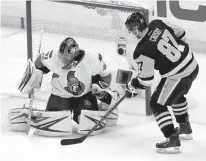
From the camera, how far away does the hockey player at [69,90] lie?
5215mm

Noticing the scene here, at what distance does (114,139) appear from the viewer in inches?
206

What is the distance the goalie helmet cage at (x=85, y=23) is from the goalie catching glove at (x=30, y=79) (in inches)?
20.2

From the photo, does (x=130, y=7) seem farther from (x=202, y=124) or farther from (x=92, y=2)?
(x=202, y=124)

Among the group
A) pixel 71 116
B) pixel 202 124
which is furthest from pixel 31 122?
pixel 202 124

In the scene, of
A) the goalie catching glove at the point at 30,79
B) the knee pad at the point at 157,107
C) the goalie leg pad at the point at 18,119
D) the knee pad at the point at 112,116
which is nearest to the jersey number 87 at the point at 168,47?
the knee pad at the point at 157,107

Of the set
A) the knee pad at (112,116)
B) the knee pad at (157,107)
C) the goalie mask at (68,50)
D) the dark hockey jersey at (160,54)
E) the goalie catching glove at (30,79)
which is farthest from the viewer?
the knee pad at (112,116)

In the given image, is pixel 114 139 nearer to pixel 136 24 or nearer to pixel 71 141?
pixel 71 141

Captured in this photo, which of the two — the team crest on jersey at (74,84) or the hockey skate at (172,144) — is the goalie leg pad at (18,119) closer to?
the team crest on jersey at (74,84)

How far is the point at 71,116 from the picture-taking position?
5.34m

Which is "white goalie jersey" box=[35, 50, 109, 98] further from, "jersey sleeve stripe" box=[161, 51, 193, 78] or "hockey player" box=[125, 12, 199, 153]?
"jersey sleeve stripe" box=[161, 51, 193, 78]

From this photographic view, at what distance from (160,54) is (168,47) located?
2.3 inches

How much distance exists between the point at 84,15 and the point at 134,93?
4.16 feet

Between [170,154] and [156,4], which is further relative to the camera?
[156,4]

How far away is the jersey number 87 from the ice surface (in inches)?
19.9
